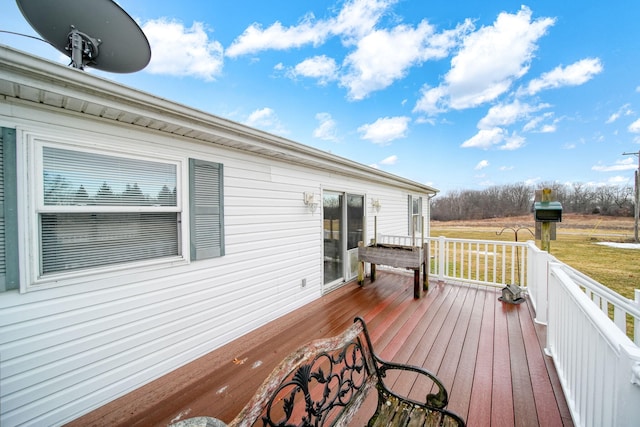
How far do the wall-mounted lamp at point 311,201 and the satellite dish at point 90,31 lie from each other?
2637 mm

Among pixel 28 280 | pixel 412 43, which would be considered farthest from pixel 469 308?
pixel 412 43

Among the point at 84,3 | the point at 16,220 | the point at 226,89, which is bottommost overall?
the point at 16,220

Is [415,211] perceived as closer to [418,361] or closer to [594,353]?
[418,361]

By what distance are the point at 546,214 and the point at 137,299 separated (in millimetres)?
4863

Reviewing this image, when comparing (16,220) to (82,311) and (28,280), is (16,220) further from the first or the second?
(82,311)

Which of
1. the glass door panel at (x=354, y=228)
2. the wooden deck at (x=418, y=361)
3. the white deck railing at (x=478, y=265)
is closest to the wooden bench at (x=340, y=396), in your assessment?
the wooden deck at (x=418, y=361)

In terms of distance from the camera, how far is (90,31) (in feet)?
6.72

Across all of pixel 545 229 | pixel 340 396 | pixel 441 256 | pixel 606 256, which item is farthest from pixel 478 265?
pixel 606 256

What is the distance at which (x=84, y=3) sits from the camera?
1.95 meters

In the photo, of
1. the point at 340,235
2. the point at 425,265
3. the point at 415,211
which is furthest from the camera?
the point at 415,211

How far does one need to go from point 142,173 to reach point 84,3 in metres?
1.39

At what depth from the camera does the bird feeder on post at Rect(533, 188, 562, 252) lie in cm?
313

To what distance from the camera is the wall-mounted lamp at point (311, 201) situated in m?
4.12

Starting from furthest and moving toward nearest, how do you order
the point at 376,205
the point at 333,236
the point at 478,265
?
the point at 376,205 → the point at 333,236 → the point at 478,265
